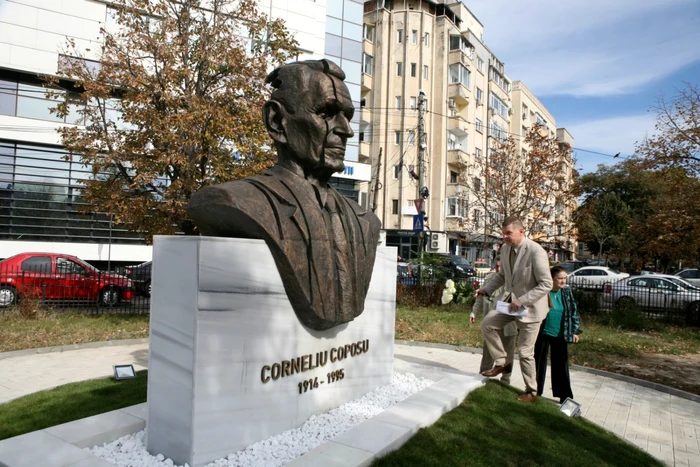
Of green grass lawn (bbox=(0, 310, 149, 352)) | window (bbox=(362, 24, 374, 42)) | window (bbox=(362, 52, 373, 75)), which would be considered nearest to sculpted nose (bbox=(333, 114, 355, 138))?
green grass lawn (bbox=(0, 310, 149, 352))

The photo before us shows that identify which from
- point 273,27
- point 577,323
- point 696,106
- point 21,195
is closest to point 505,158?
point 696,106

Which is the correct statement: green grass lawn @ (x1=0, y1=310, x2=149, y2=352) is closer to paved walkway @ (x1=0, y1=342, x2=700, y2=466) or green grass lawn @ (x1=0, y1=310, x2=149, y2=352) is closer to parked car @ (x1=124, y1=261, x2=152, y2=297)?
paved walkway @ (x1=0, y1=342, x2=700, y2=466)

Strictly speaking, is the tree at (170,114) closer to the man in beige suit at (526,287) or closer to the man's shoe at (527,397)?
the man in beige suit at (526,287)

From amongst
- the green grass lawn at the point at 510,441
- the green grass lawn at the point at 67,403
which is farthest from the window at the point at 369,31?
the green grass lawn at the point at 510,441

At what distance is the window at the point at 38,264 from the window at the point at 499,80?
39.0 metres

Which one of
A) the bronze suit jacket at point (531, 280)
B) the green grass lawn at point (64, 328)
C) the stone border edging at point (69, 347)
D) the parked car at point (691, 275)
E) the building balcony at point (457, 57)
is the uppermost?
the building balcony at point (457, 57)

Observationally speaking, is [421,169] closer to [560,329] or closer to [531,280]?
[560,329]

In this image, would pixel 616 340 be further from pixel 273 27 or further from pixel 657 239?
pixel 273 27

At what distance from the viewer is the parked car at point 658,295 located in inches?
571

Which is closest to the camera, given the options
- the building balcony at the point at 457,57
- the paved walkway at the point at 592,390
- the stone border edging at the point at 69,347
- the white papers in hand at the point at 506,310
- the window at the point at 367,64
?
the paved walkway at the point at 592,390

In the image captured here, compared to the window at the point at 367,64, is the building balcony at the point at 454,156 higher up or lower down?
lower down

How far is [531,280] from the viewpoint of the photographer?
562 centimetres

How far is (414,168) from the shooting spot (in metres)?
35.4

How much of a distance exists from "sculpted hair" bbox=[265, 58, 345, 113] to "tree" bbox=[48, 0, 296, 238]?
6.00m
